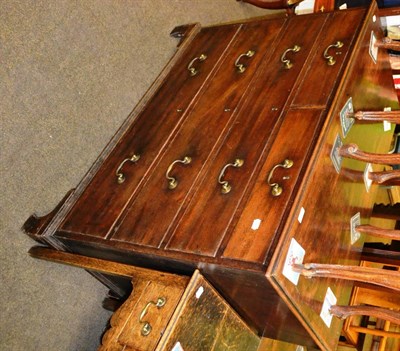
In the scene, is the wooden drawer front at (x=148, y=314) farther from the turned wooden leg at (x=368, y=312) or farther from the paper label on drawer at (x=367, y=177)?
the paper label on drawer at (x=367, y=177)

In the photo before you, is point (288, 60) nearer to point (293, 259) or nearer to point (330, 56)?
point (330, 56)

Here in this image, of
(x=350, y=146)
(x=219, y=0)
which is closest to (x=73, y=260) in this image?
(x=350, y=146)

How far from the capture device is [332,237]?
2.04 meters

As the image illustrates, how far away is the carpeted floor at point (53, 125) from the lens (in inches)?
88.3

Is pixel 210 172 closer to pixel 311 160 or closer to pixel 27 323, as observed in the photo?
pixel 311 160

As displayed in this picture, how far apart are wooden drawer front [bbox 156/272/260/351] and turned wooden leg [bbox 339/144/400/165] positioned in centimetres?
85

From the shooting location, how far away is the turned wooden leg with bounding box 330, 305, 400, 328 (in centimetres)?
180

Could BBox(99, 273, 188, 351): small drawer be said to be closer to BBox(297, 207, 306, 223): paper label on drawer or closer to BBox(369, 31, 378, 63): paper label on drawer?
BBox(297, 207, 306, 223): paper label on drawer

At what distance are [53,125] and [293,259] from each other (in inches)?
58.5

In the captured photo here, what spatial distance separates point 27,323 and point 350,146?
177 centimetres

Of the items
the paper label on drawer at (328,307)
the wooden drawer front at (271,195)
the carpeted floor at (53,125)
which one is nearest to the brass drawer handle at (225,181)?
the wooden drawer front at (271,195)

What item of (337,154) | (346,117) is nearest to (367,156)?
(337,154)

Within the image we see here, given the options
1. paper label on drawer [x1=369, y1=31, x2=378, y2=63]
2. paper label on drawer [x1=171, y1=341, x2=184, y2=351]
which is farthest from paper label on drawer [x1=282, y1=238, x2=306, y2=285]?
paper label on drawer [x1=369, y1=31, x2=378, y2=63]

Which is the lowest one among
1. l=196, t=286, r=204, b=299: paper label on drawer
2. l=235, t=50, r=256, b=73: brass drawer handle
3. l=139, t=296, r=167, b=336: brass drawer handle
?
l=139, t=296, r=167, b=336: brass drawer handle
